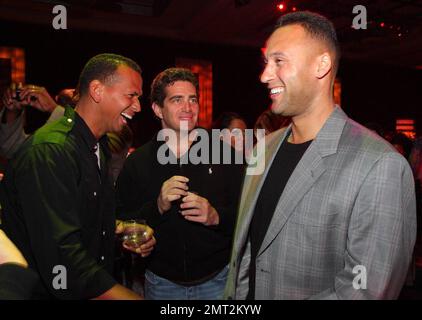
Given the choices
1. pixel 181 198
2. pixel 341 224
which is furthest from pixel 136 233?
pixel 341 224

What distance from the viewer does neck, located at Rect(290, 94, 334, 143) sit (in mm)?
1669

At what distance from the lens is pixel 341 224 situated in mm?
1417

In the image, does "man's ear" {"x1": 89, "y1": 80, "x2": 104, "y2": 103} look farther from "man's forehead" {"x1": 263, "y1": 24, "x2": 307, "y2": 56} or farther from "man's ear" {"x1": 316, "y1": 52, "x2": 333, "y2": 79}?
"man's ear" {"x1": 316, "y1": 52, "x2": 333, "y2": 79}

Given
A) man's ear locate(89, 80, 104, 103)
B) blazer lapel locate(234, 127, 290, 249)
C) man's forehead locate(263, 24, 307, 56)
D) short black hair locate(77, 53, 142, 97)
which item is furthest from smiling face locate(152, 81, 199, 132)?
man's forehead locate(263, 24, 307, 56)

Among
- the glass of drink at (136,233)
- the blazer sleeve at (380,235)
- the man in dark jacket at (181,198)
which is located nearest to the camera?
the blazer sleeve at (380,235)

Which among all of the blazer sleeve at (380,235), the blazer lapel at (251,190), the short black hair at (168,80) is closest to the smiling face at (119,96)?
the short black hair at (168,80)

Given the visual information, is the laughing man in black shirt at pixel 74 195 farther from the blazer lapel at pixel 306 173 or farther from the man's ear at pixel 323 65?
the man's ear at pixel 323 65

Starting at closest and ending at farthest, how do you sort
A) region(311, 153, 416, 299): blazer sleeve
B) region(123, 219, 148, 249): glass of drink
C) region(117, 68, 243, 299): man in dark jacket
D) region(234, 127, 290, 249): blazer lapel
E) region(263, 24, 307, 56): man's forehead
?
region(311, 153, 416, 299): blazer sleeve < region(263, 24, 307, 56): man's forehead < region(234, 127, 290, 249): blazer lapel < region(123, 219, 148, 249): glass of drink < region(117, 68, 243, 299): man in dark jacket

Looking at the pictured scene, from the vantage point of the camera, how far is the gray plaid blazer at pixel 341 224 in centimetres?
130

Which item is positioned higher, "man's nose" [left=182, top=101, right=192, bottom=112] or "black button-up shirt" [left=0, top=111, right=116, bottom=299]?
"man's nose" [left=182, top=101, right=192, bottom=112]

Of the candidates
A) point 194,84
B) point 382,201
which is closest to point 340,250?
point 382,201

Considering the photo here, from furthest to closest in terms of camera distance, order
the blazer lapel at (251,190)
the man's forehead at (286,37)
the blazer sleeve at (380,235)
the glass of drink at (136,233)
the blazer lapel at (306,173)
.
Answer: the glass of drink at (136,233) → the blazer lapel at (251,190) → the man's forehead at (286,37) → the blazer lapel at (306,173) → the blazer sleeve at (380,235)

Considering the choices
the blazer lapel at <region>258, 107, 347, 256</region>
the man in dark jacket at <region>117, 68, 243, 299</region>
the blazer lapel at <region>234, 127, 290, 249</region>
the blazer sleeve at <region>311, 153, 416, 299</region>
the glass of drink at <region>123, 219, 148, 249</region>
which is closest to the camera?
the blazer sleeve at <region>311, 153, 416, 299</region>
